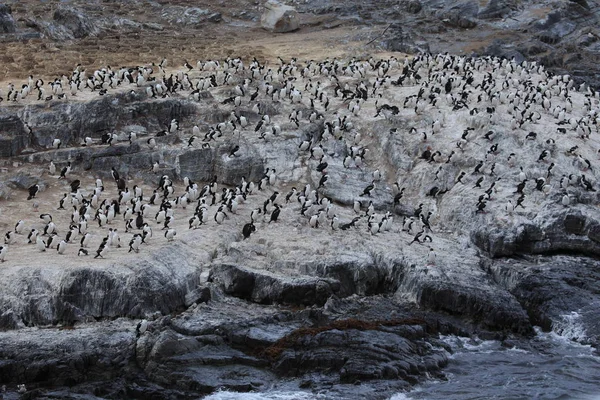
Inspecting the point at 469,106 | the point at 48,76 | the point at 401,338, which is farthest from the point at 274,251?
the point at 48,76

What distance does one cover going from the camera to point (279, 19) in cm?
6600

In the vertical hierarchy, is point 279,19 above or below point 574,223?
above

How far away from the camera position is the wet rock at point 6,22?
58.2m

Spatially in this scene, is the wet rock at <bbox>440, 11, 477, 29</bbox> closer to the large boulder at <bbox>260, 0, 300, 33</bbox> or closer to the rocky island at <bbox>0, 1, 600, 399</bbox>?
the large boulder at <bbox>260, 0, 300, 33</bbox>

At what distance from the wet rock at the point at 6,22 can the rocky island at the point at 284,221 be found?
26.5 ft

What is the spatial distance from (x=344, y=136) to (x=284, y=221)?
8.66 m

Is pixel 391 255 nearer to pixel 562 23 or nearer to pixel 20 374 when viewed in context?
pixel 20 374

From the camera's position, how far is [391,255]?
101 ft

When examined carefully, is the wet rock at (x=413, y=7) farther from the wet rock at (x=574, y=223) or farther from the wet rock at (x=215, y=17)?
the wet rock at (x=574, y=223)

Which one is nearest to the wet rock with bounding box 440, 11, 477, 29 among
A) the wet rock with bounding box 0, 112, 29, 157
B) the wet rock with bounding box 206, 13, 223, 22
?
the wet rock with bounding box 206, 13, 223, 22

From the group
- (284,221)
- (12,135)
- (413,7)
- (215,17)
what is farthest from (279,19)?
(284,221)

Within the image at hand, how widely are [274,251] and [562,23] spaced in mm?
47787

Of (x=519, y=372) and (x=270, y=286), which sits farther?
(x=270, y=286)

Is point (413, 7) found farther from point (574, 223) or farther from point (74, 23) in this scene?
point (574, 223)
